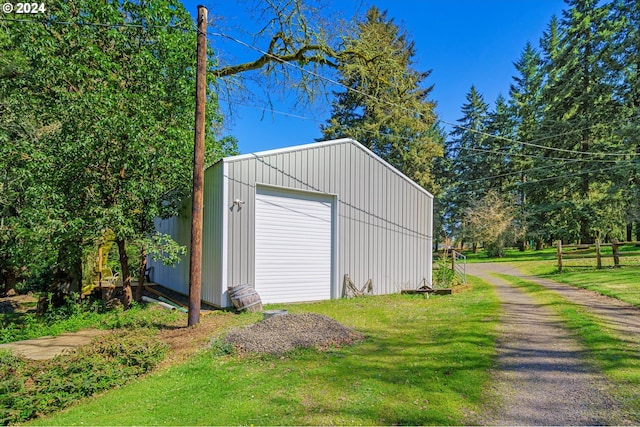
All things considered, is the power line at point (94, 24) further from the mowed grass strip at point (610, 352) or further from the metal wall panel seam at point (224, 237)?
the mowed grass strip at point (610, 352)

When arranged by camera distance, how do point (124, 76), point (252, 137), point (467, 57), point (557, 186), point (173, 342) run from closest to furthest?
point (173, 342)
point (124, 76)
point (252, 137)
point (467, 57)
point (557, 186)

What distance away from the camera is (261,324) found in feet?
18.4

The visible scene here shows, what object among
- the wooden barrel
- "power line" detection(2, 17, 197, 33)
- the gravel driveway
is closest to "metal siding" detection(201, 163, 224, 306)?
the wooden barrel

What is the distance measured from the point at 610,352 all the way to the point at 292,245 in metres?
6.59

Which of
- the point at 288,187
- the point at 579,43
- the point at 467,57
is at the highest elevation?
the point at 579,43

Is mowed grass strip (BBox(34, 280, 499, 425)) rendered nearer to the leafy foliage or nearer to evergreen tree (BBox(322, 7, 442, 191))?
the leafy foliage

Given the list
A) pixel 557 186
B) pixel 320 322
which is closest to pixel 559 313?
pixel 320 322

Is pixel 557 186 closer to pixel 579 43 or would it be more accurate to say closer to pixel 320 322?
pixel 579 43

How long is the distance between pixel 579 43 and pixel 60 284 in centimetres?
3038

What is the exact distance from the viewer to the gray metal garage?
7.94 m

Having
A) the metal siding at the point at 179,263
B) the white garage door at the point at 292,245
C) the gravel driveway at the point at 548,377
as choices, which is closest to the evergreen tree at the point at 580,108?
the gravel driveway at the point at 548,377

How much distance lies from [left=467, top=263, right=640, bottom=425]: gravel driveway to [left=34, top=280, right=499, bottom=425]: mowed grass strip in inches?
9.0

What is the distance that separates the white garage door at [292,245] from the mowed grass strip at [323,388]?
343cm

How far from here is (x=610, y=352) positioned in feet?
14.7
